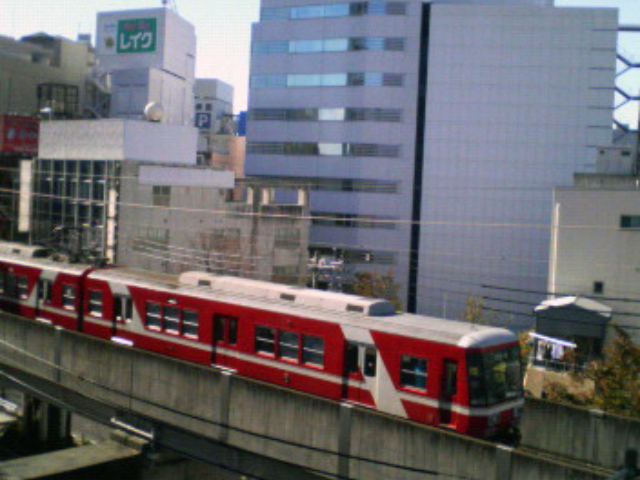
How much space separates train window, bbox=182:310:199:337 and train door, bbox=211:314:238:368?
686 millimetres

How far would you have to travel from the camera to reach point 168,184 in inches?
1517

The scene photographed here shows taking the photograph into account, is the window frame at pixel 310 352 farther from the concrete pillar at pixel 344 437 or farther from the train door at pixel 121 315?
the train door at pixel 121 315

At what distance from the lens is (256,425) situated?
522 inches

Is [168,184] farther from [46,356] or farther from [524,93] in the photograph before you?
[524,93]

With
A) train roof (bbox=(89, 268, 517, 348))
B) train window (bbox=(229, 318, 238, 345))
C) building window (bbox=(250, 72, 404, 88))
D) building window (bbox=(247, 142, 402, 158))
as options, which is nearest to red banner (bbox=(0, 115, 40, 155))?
building window (bbox=(247, 142, 402, 158))

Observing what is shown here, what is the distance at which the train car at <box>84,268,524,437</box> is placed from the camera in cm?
1355

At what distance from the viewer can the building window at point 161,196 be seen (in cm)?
3756

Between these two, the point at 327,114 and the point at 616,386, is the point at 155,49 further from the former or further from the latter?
the point at 616,386

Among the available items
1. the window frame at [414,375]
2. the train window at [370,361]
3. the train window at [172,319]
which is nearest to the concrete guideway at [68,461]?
the train window at [370,361]

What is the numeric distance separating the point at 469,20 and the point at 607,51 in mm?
10048

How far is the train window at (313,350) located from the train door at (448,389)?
9.42 feet

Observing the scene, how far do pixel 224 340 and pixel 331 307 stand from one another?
3.04m

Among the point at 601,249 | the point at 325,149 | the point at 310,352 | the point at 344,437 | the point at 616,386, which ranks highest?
the point at 325,149

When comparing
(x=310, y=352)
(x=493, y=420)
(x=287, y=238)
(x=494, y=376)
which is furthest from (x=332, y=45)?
(x=493, y=420)
